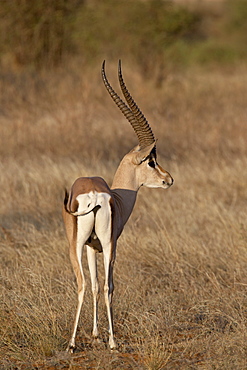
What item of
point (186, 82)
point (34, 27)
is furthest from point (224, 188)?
point (34, 27)

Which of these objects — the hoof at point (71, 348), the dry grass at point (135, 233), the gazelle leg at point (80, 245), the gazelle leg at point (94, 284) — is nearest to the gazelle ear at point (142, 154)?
the gazelle leg at point (94, 284)

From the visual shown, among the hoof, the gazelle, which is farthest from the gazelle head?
the hoof

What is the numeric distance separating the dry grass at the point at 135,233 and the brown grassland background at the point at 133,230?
1cm

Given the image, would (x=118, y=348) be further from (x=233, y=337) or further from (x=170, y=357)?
(x=233, y=337)

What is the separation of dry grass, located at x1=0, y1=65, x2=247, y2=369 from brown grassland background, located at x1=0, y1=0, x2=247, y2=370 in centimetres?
1

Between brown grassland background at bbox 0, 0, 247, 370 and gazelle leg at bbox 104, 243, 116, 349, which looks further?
brown grassland background at bbox 0, 0, 247, 370

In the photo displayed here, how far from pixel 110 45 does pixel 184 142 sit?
8500 millimetres

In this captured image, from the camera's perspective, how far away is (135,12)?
18.8 metres

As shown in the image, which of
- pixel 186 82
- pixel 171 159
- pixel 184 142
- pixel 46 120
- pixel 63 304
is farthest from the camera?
pixel 186 82

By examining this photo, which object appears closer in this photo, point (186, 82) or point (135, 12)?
point (186, 82)

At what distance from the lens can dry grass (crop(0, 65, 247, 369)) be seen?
3729 millimetres

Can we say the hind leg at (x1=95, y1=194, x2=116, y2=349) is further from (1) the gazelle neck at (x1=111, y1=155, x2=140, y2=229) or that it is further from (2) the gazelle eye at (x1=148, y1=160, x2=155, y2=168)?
(2) the gazelle eye at (x1=148, y1=160, x2=155, y2=168)

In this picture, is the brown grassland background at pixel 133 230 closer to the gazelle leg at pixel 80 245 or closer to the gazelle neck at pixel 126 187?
the gazelle leg at pixel 80 245

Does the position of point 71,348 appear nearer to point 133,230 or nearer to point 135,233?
point 135,233
